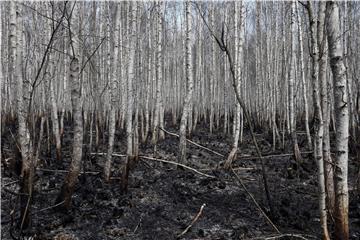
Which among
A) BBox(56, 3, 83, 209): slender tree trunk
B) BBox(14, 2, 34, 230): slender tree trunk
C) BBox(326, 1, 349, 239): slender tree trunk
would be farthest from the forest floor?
BBox(326, 1, 349, 239): slender tree trunk

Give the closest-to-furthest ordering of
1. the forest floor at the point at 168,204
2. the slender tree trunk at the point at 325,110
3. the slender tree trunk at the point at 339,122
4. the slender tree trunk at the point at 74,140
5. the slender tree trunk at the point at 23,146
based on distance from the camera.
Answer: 1. the slender tree trunk at the point at 339,122
2. the slender tree trunk at the point at 325,110
3. the slender tree trunk at the point at 23,146
4. the forest floor at the point at 168,204
5. the slender tree trunk at the point at 74,140

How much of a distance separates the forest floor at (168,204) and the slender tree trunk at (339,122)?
457mm

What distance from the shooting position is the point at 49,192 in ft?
16.9

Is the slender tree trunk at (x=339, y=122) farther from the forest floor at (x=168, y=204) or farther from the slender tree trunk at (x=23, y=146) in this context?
the slender tree trunk at (x=23, y=146)

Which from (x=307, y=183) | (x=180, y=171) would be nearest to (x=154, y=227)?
(x=180, y=171)

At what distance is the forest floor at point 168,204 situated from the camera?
13.3ft

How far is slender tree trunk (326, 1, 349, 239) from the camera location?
332 centimetres

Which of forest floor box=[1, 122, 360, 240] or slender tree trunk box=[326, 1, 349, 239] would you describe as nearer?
slender tree trunk box=[326, 1, 349, 239]

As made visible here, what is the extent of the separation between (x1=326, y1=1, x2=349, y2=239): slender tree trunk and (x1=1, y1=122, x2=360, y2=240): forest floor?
1.50 ft

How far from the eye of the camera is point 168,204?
505cm

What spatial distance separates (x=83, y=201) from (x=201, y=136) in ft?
25.1

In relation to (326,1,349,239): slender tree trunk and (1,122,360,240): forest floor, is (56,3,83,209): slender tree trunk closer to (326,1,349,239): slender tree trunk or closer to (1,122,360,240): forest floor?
(1,122,360,240): forest floor

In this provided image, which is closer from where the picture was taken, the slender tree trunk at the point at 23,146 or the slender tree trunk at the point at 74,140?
the slender tree trunk at the point at 23,146

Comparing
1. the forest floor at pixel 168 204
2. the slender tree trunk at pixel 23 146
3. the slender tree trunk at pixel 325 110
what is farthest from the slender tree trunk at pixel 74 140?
the slender tree trunk at pixel 325 110
